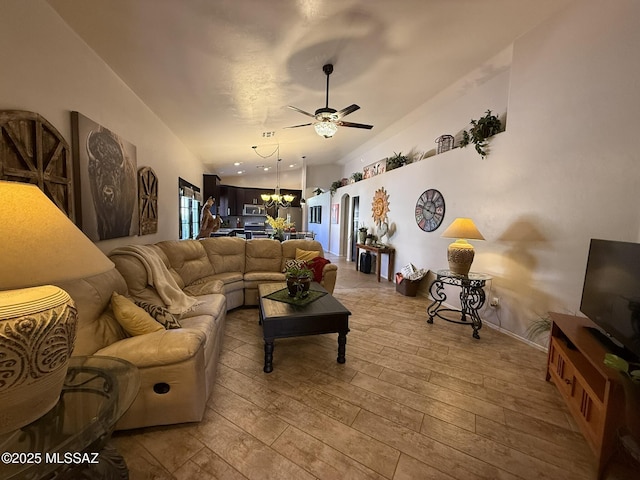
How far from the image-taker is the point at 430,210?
4.52 m

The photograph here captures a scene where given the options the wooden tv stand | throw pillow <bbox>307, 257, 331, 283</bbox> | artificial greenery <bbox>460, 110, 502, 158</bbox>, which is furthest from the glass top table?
artificial greenery <bbox>460, 110, 502, 158</bbox>

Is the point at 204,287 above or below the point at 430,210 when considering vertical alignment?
below

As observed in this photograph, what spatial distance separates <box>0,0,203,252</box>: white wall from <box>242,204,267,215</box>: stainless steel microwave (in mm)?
7051

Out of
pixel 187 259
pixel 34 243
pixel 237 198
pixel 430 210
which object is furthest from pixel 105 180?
pixel 237 198

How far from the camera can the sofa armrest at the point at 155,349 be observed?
60.9 inches

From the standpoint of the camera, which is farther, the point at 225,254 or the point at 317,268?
the point at 225,254

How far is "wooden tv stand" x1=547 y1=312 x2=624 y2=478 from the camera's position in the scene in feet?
4.42

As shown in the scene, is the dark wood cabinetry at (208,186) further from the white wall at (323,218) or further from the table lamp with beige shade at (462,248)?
the table lamp with beige shade at (462,248)

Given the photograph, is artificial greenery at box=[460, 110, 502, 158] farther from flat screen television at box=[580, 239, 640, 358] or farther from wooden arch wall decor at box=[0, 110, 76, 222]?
wooden arch wall decor at box=[0, 110, 76, 222]

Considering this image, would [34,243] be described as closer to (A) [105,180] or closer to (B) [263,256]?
(A) [105,180]

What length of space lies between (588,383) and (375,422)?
1.30 meters

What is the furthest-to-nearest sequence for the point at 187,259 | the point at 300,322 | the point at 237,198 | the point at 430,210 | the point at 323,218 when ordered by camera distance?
the point at 323,218, the point at 237,198, the point at 430,210, the point at 187,259, the point at 300,322

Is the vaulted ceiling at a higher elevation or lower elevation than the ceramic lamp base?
higher

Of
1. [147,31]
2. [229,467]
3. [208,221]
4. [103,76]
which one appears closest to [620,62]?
[147,31]
